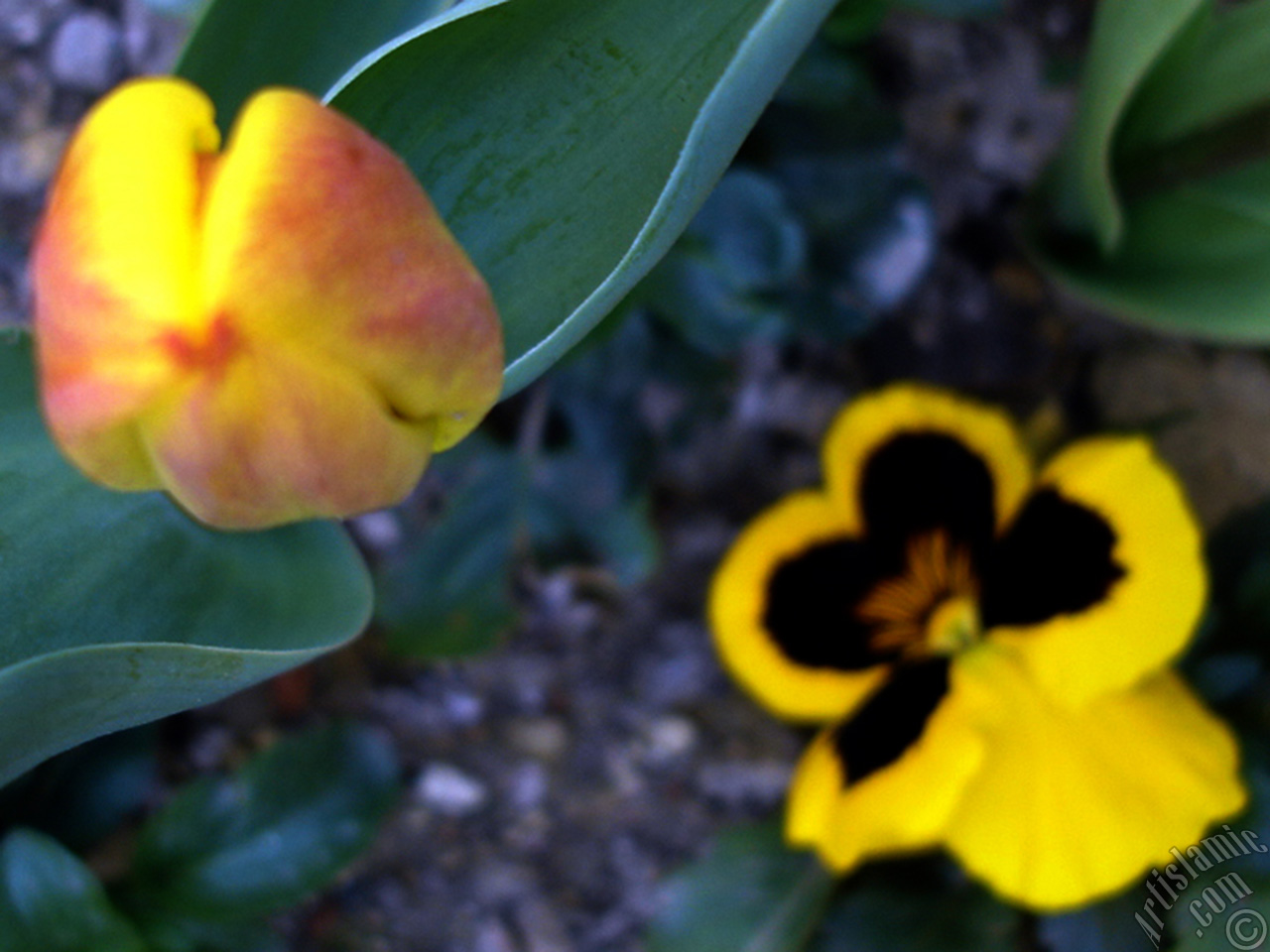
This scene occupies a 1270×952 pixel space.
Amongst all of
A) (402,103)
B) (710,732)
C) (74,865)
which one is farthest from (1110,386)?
(74,865)

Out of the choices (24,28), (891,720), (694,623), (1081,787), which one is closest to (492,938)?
(694,623)

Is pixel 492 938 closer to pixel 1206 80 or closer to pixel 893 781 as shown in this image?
pixel 893 781

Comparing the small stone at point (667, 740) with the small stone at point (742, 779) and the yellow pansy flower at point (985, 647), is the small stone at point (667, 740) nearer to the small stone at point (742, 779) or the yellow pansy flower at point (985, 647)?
the small stone at point (742, 779)

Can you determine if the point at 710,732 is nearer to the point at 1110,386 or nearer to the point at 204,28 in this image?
the point at 1110,386

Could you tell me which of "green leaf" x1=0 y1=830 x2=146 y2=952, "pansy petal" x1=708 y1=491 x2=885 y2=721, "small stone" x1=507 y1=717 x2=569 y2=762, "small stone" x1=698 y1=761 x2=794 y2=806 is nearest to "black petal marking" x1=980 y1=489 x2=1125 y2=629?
"pansy petal" x1=708 y1=491 x2=885 y2=721

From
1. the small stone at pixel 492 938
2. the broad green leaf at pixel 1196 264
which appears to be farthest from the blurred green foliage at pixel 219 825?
the broad green leaf at pixel 1196 264

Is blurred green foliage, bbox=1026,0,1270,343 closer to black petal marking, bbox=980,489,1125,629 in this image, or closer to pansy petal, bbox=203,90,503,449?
black petal marking, bbox=980,489,1125,629
